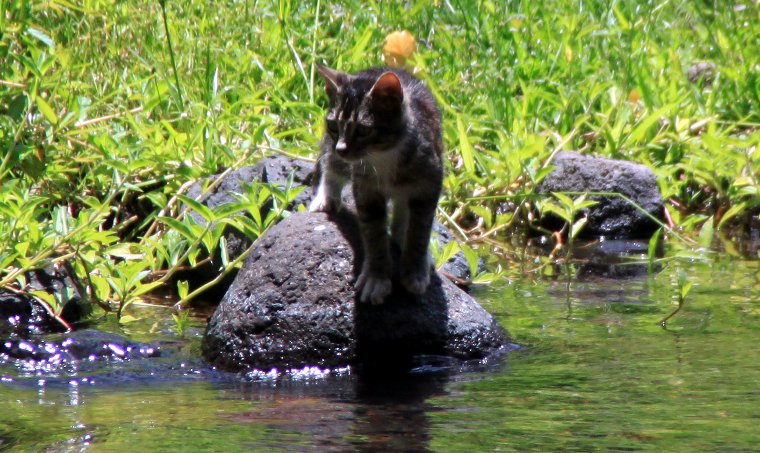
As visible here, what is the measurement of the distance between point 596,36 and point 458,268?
10.8 ft

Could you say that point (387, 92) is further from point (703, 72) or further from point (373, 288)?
point (703, 72)

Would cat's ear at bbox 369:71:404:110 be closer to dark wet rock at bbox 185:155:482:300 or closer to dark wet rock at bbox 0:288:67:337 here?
dark wet rock at bbox 185:155:482:300

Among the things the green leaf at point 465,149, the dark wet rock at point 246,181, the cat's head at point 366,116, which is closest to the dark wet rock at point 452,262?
the dark wet rock at point 246,181

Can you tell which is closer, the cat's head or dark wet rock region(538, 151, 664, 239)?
the cat's head

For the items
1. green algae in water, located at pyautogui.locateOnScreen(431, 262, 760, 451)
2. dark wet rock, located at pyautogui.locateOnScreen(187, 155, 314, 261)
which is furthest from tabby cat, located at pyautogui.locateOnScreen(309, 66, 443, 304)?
dark wet rock, located at pyautogui.locateOnScreen(187, 155, 314, 261)

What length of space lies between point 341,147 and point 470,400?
120 cm

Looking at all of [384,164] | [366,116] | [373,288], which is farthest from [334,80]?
[373,288]

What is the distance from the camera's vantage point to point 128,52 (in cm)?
748

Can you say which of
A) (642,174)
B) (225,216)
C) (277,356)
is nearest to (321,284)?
(277,356)

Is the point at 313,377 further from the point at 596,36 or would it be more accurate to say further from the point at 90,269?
the point at 596,36

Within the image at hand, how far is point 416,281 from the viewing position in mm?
4523

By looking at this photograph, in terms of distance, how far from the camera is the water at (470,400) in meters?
3.34

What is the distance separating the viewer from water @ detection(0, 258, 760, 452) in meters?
3.34

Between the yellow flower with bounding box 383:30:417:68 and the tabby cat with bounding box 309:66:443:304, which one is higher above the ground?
the yellow flower with bounding box 383:30:417:68
